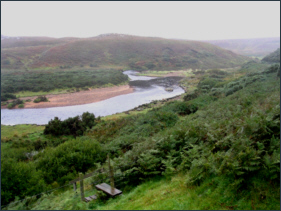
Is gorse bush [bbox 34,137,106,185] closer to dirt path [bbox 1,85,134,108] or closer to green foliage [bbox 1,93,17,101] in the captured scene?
dirt path [bbox 1,85,134,108]

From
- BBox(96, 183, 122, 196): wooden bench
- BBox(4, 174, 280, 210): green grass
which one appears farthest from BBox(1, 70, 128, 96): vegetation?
BBox(4, 174, 280, 210): green grass

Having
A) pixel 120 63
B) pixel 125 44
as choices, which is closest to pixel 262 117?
pixel 120 63

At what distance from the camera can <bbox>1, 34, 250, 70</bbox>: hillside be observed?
7506cm

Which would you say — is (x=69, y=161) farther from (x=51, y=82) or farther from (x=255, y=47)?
(x=255, y=47)

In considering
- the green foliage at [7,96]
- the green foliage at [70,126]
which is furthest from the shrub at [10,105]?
the green foliage at [70,126]

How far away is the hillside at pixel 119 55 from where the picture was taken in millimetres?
75062

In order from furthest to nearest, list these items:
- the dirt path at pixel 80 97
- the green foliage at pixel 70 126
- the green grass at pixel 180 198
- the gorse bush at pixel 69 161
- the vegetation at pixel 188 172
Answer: the dirt path at pixel 80 97 < the green foliage at pixel 70 126 < the gorse bush at pixel 69 161 < the vegetation at pixel 188 172 < the green grass at pixel 180 198

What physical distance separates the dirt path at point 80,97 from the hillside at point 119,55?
34406 millimetres

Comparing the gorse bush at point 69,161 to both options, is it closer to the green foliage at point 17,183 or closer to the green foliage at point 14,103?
the green foliage at point 17,183

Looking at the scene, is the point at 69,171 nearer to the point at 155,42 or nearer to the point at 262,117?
the point at 262,117

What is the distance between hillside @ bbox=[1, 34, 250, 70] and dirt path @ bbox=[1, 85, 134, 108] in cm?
3441

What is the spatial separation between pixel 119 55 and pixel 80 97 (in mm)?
54366

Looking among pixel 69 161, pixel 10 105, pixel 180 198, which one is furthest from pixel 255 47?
pixel 180 198

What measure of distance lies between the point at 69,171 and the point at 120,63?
7771 centimetres
